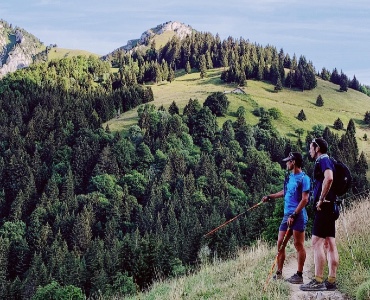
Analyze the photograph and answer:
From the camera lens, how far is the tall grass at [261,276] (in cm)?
889

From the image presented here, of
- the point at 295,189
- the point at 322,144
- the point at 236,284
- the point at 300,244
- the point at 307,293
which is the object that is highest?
the point at 322,144

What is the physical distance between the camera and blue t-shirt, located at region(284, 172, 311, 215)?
32.0ft

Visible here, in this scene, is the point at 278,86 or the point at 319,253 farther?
the point at 278,86

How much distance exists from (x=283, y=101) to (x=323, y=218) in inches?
6158

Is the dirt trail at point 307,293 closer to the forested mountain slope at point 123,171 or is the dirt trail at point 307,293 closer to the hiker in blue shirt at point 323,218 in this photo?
the hiker in blue shirt at point 323,218

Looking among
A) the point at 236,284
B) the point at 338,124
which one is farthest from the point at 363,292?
the point at 338,124

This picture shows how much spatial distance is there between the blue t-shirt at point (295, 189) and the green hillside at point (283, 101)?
123 metres

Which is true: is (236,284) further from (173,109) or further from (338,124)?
(338,124)

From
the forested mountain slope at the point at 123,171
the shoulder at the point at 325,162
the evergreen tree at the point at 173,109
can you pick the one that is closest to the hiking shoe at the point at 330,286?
the shoulder at the point at 325,162

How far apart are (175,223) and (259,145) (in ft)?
151

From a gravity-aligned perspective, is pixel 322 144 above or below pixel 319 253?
above

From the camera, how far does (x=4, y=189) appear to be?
130 metres

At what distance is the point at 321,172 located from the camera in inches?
350

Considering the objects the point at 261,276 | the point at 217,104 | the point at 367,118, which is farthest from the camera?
the point at 367,118
